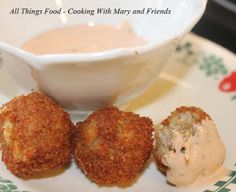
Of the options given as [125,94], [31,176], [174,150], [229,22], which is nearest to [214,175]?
[174,150]

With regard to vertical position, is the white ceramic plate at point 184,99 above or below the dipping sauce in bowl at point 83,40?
below

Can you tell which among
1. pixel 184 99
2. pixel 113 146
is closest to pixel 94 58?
pixel 113 146

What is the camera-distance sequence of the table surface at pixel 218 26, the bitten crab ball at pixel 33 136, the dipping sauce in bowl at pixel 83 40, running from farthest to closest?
the table surface at pixel 218 26 < the dipping sauce in bowl at pixel 83 40 < the bitten crab ball at pixel 33 136

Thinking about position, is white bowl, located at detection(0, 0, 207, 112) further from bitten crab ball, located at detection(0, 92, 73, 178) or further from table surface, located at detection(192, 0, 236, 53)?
table surface, located at detection(192, 0, 236, 53)

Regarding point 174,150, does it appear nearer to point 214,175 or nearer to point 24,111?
point 214,175

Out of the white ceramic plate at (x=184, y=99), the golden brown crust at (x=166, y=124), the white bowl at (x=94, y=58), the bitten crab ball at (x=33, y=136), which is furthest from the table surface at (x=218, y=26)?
the bitten crab ball at (x=33, y=136)

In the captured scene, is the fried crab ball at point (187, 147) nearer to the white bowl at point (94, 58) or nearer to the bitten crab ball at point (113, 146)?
the bitten crab ball at point (113, 146)

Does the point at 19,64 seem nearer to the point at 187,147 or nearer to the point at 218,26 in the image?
the point at 187,147
